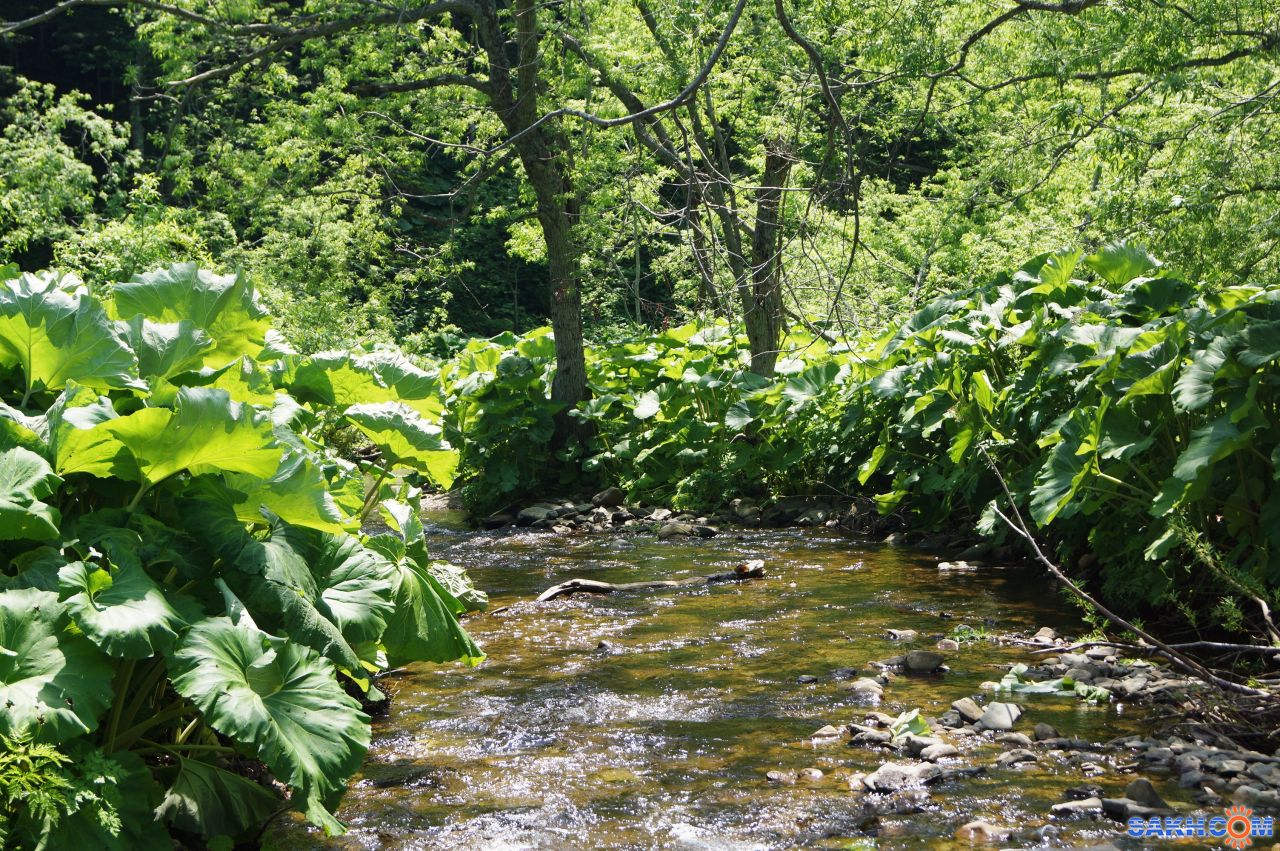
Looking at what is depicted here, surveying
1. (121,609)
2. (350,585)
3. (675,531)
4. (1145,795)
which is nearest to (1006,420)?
(1145,795)

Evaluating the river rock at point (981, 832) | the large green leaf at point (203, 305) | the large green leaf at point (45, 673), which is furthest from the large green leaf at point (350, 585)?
the river rock at point (981, 832)

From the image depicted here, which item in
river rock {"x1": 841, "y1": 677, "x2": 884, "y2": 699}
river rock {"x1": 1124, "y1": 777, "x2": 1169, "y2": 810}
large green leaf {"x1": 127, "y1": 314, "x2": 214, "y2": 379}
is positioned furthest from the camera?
river rock {"x1": 841, "y1": 677, "x2": 884, "y2": 699}

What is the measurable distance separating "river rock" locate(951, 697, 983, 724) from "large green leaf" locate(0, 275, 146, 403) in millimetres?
3014

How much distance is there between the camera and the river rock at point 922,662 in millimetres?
4926

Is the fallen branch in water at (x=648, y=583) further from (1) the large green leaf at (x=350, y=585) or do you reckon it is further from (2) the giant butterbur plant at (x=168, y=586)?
(1) the large green leaf at (x=350, y=585)

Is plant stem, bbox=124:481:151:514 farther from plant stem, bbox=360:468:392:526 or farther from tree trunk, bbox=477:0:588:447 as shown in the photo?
tree trunk, bbox=477:0:588:447

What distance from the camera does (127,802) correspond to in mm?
2783

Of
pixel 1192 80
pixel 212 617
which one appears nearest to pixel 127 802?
pixel 212 617

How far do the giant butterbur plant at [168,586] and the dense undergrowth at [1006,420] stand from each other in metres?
1.83

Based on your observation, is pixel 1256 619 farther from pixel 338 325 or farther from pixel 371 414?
pixel 338 325

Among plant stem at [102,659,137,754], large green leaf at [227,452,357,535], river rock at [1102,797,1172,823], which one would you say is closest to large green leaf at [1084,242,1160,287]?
river rock at [1102,797,1172,823]

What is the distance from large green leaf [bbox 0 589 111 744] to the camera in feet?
8.15

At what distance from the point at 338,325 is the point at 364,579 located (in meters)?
11.4

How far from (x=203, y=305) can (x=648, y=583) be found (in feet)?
13.2
